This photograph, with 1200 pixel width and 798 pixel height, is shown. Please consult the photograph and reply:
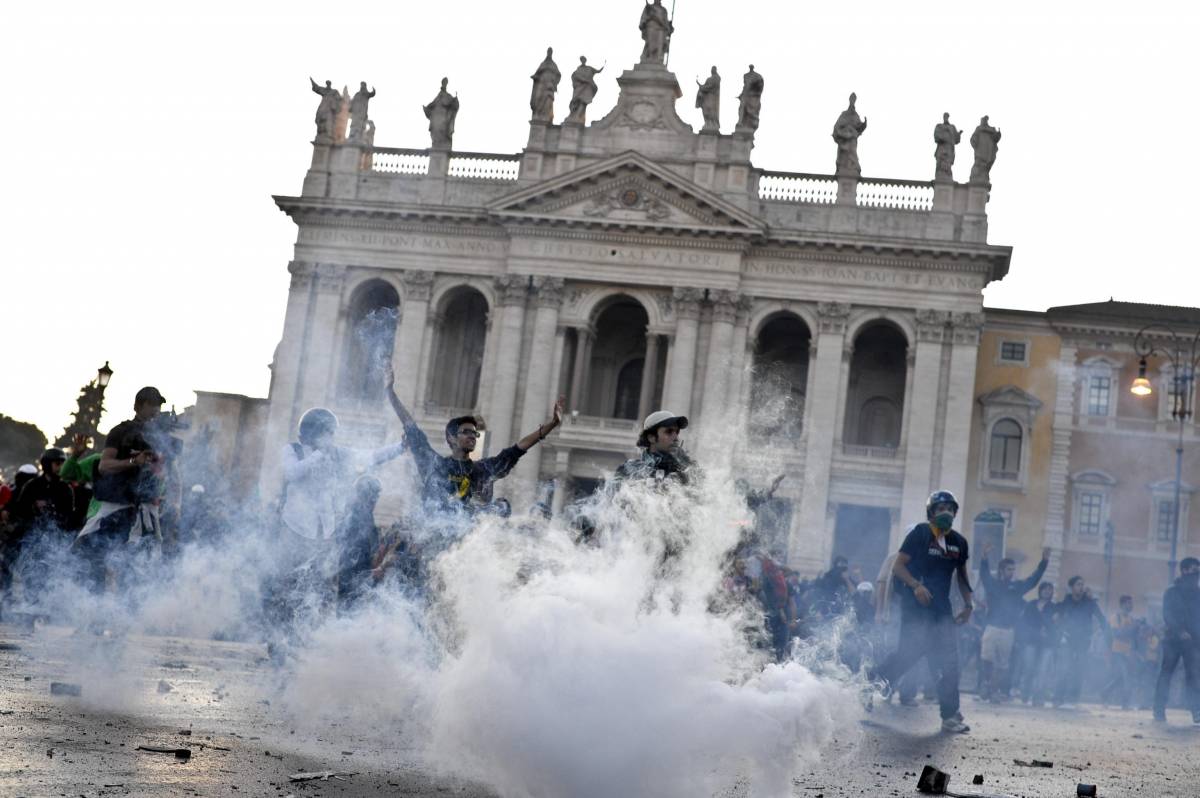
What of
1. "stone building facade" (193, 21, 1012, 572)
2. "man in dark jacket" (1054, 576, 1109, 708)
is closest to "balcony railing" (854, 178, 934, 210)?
"stone building facade" (193, 21, 1012, 572)

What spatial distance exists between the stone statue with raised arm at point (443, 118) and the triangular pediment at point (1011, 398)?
1769 centimetres

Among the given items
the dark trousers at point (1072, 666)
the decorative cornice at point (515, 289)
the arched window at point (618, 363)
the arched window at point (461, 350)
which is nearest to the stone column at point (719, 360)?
the arched window at point (618, 363)

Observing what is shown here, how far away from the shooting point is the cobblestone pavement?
6320 mm

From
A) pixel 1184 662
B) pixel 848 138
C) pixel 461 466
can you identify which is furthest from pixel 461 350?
pixel 461 466

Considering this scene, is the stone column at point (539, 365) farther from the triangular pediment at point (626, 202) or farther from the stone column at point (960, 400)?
the stone column at point (960, 400)

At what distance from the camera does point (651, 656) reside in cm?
565

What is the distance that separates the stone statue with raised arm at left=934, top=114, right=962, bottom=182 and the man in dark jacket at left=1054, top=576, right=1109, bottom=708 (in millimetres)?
25600

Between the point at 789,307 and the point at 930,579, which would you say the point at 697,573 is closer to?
the point at 930,579

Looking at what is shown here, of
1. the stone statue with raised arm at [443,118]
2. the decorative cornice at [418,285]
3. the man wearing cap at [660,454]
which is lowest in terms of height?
the man wearing cap at [660,454]

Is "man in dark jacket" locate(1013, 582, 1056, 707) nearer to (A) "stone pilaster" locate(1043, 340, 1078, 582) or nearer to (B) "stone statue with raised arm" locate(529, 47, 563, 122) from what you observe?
(A) "stone pilaster" locate(1043, 340, 1078, 582)

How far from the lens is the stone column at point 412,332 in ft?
151

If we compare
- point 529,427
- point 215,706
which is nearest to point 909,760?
point 215,706

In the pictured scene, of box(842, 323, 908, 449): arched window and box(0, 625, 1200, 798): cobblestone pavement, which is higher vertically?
box(842, 323, 908, 449): arched window

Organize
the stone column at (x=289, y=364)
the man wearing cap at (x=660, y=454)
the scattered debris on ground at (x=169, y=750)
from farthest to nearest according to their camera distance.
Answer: the stone column at (x=289, y=364) < the man wearing cap at (x=660, y=454) < the scattered debris on ground at (x=169, y=750)
